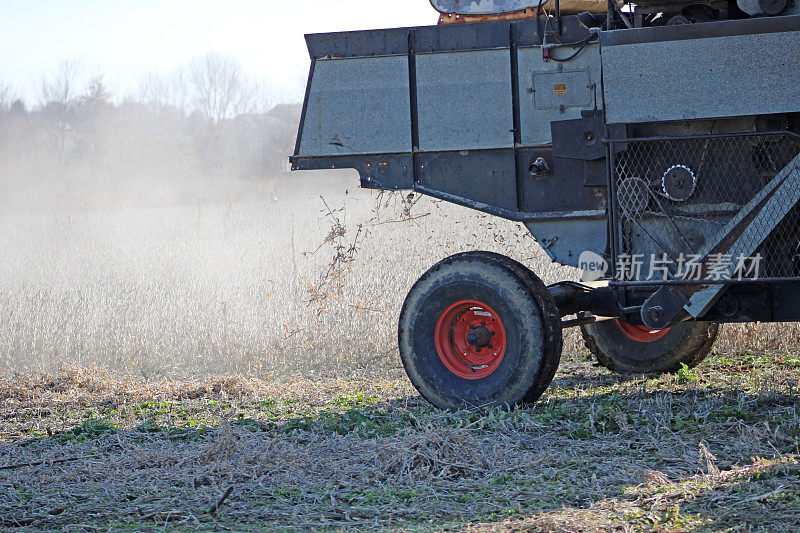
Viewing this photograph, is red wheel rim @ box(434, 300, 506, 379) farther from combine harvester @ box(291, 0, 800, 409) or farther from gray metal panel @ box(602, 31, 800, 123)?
gray metal panel @ box(602, 31, 800, 123)

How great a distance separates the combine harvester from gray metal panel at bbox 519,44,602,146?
14 millimetres

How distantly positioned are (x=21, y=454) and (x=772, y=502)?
4.21 metres

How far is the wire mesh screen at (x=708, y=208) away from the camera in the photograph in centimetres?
533

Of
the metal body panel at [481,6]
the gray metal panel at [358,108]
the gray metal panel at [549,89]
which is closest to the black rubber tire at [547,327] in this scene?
the gray metal panel at [549,89]

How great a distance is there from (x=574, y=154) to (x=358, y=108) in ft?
5.37

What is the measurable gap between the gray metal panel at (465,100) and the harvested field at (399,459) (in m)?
1.95

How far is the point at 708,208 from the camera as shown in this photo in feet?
18.8

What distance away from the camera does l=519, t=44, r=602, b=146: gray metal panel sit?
6043 mm

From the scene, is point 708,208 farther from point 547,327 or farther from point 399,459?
point 399,459

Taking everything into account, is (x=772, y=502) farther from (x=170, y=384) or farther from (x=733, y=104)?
(x=170, y=384)

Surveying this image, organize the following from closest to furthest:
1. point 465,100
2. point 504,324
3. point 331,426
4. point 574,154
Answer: point 331,426 < point 504,324 < point 574,154 < point 465,100

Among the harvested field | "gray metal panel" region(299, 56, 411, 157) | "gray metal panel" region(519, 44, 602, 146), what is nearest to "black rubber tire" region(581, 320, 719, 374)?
the harvested field

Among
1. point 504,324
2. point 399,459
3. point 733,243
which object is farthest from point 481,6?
point 399,459

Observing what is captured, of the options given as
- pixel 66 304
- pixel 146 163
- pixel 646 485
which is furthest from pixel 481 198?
pixel 146 163
